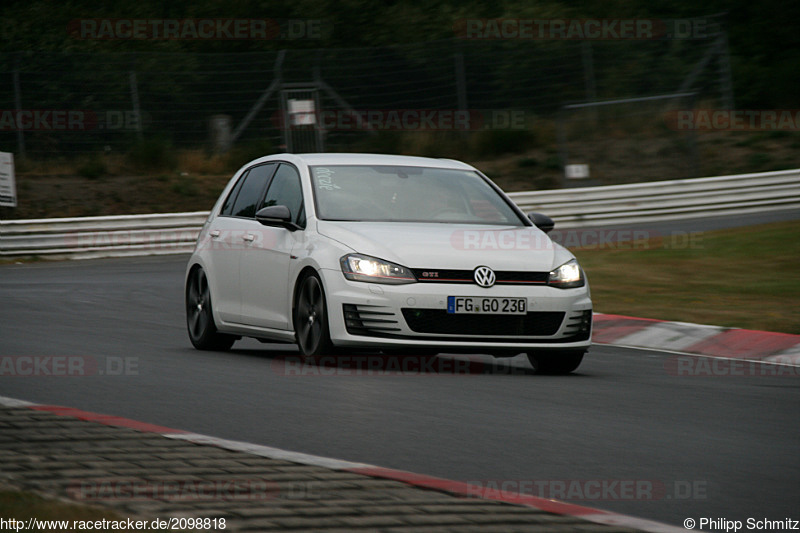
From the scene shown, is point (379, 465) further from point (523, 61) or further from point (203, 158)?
point (203, 158)

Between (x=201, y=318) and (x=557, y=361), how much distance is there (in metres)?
3.07

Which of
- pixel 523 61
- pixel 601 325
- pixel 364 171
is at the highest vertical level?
pixel 523 61

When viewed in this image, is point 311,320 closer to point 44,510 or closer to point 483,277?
point 483,277

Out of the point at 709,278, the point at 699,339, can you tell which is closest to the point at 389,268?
the point at 699,339

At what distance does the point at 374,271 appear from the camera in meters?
9.40

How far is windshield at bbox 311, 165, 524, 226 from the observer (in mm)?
10250

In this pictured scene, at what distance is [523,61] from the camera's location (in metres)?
30.2

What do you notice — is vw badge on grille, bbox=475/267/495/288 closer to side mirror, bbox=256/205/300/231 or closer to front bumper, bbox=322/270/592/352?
front bumper, bbox=322/270/592/352

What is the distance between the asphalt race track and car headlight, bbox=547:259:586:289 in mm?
631

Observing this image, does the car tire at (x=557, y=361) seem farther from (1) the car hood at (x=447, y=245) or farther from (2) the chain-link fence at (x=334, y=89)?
(2) the chain-link fence at (x=334, y=89)

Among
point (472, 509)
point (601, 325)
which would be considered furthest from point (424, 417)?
point (601, 325)

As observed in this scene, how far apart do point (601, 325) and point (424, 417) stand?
5.99m

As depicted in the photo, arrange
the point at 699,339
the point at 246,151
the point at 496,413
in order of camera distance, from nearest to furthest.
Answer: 1. the point at 496,413
2. the point at 699,339
3. the point at 246,151

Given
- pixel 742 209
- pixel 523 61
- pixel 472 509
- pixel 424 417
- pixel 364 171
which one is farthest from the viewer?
pixel 523 61
